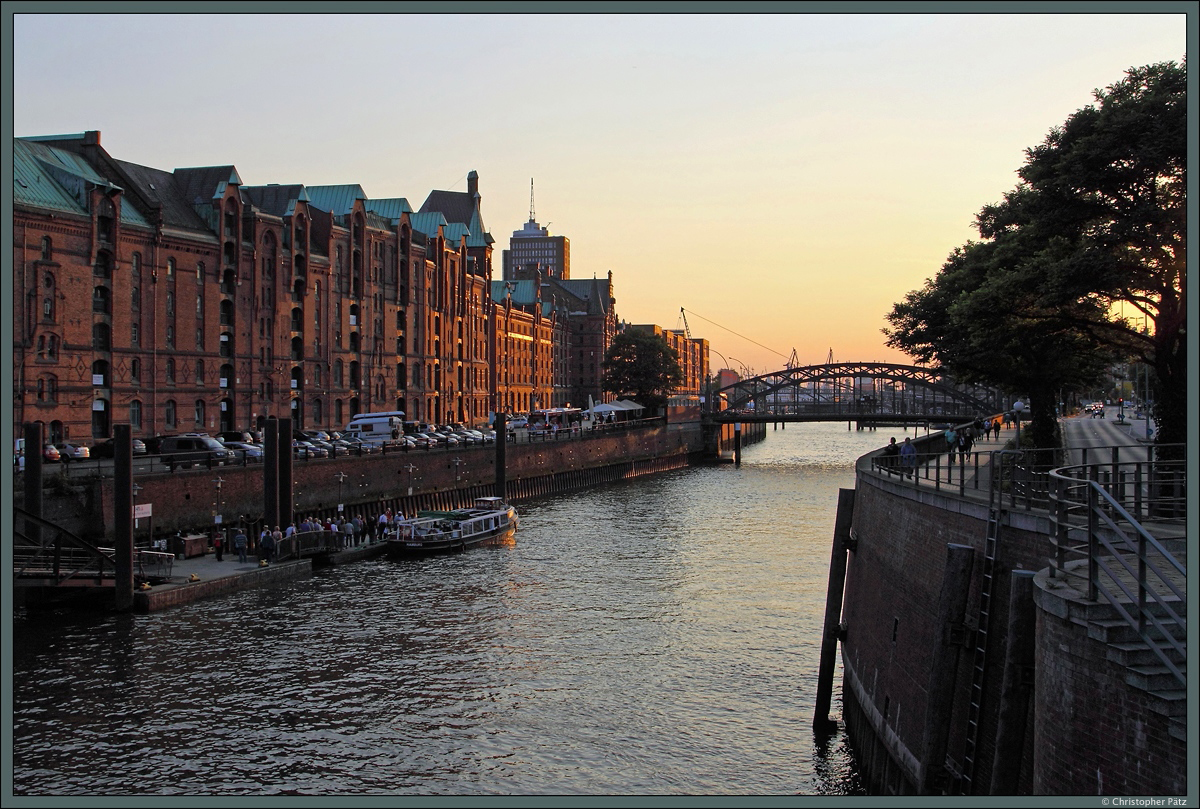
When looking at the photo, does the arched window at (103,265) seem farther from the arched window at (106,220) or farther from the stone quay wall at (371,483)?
the stone quay wall at (371,483)

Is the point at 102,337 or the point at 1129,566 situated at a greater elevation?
the point at 102,337

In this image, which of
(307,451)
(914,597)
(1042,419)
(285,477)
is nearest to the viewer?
(914,597)

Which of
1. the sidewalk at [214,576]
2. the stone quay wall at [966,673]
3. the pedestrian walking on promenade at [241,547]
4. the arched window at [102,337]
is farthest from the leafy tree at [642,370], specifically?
the stone quay wall at [966,673]

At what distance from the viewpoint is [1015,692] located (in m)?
12.5

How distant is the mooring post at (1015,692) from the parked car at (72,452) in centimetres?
4190

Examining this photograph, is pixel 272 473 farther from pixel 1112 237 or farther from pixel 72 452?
pixel 1112 237

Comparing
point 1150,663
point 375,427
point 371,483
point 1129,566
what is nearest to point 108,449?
point 371,483

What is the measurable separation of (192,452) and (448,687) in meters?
24.8

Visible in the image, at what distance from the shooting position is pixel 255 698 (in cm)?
2552

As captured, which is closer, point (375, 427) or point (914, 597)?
point (914, 597)

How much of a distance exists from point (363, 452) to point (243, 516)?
1196 cm

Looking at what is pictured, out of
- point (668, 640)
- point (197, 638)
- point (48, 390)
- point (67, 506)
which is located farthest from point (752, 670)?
point (48, 390)

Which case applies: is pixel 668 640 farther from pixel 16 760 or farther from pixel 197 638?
pixel 16 760

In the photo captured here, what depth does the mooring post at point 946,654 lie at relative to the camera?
14.9m
